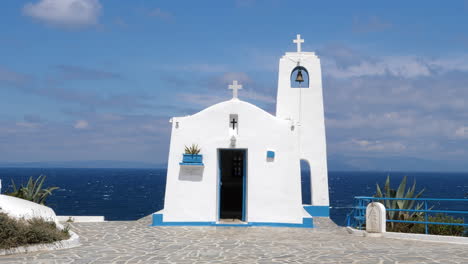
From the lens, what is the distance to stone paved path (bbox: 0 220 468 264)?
10.3 metres

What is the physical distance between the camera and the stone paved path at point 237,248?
33.7 feet

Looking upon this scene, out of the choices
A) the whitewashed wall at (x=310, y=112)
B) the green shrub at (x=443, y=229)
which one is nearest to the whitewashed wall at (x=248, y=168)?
the green shrub at (x=443, y=229)

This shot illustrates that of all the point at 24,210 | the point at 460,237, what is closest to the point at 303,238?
the point at 460,237

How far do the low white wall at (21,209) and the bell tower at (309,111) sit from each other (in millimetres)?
9765

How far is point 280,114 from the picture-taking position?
19781 millimetres

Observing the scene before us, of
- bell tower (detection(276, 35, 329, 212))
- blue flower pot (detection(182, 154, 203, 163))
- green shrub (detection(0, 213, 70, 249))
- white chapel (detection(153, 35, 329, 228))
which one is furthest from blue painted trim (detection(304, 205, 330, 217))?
green shrub (detection(0, 213, 70, 249))

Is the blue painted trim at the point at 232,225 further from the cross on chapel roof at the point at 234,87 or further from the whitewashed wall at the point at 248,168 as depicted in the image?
the cross on chapel roof at the point at 234,87

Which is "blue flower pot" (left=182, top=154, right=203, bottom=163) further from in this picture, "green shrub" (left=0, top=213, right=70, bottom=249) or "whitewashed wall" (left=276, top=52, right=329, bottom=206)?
"whitewashed wall" (left=276, top=52, right=329, bottom=206)

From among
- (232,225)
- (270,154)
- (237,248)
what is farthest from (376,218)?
(237,248)

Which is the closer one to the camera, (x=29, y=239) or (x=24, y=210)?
(x=29, y=239)

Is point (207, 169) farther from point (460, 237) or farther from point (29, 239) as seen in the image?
point (460, 237)

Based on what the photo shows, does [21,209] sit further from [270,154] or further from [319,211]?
[319,211]

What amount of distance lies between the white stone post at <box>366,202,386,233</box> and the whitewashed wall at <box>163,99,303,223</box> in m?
2.34

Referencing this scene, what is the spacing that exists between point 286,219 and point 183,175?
345 cm
